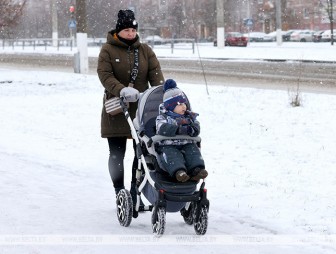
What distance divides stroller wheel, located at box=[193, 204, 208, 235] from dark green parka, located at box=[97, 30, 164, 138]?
1133 mm

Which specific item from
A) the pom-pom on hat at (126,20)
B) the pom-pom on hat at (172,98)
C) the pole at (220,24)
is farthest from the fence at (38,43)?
the pom-pom on hat at (172,98)

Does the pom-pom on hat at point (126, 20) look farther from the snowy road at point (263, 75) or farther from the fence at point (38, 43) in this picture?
the fence at point (38, 43)

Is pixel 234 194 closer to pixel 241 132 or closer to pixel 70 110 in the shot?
pixel 241 132

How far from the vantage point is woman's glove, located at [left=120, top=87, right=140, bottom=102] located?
5.80 meters

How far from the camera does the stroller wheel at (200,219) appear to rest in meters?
5.57

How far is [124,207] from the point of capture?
602cm

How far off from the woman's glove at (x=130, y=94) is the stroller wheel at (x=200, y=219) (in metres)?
1.06

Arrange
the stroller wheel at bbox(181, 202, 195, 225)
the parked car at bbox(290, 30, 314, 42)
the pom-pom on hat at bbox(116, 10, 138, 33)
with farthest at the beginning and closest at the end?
the parked car at bbox(290, 30, 314, 42), the pom-pom on hat at bbox(116, 10, 138, 33), the stroller wheel at bbox(181, 202, 195, 225)

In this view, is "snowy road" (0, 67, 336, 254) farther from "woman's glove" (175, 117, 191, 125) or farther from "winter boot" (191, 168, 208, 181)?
"woman's glove" (175, 117, 191, 125)

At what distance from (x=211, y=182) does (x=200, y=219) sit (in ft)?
7.94

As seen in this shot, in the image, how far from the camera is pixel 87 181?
27.2ft

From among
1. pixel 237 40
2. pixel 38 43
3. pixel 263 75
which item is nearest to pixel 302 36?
pixel 237 40

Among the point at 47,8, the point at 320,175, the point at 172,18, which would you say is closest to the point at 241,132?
the point at 320,175

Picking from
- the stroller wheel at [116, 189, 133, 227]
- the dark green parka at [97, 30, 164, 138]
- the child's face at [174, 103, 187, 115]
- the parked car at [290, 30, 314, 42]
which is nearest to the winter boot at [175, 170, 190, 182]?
the child's face at [174, 103, 187, 115]
